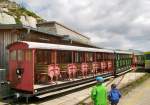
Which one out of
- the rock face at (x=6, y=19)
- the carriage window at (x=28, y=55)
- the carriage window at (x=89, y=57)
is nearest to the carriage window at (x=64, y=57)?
the carriage window at (x=89, y=57)

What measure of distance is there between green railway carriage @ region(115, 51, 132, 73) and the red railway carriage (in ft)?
32.2

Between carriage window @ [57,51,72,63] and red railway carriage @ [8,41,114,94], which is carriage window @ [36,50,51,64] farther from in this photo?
carriage window @ [57,51,72,63]

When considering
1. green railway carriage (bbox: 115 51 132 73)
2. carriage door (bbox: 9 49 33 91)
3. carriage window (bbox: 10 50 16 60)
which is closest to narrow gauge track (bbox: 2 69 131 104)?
carriage door (bbox: 9 49 33 91)

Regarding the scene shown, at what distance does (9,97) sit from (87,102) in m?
3.98

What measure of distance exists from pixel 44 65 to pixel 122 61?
23221mm

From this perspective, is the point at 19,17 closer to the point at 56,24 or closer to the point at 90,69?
the point at 56,24

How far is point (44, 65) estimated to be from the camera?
18797mm

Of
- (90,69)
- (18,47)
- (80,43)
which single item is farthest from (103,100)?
(80,43)

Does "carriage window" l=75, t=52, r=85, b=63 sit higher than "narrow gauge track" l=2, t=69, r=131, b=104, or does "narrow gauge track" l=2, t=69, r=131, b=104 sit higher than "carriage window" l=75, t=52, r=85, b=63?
"carriage window" l=75, t=52, r=85, b=63

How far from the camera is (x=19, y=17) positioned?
5334 cm

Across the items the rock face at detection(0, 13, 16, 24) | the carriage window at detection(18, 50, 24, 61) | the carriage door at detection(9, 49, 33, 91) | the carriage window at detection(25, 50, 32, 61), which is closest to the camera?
the carriage door at detection(9, 49, 33, 91)

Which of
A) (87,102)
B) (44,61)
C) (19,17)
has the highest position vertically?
(19,17)

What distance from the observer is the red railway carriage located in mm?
17172

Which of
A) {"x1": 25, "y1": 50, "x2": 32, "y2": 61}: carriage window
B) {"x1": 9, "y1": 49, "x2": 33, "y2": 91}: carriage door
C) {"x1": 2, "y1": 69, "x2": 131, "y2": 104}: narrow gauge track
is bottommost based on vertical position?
{"x1": 2, "y1": 69, "x2": 131, "y2": 104}: narrow gauge track
